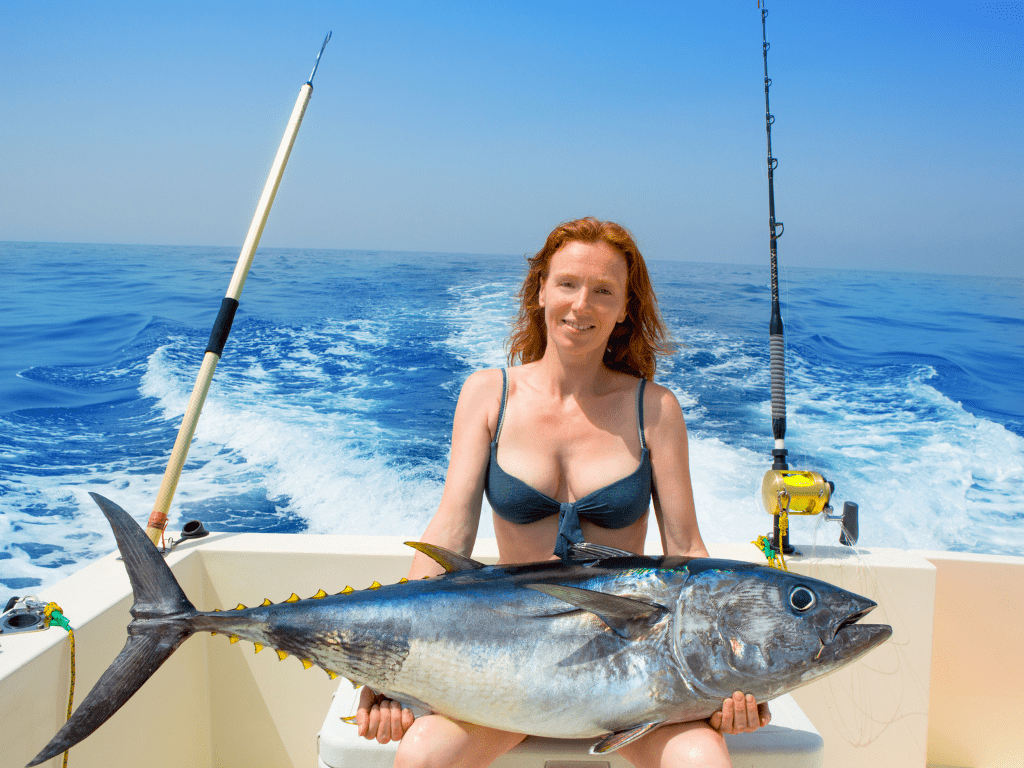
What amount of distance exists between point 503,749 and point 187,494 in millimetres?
4664

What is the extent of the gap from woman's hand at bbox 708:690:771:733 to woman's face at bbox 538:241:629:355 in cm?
94

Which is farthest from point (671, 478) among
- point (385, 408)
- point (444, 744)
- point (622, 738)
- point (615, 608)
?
point (385, 408)

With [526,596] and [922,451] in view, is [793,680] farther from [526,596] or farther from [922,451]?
[922,451]

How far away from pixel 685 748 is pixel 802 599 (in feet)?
1.18

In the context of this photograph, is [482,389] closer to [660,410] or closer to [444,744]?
[660,410]

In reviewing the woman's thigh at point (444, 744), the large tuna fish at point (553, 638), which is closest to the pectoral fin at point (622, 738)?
the large tuna fish at point (553, 638)

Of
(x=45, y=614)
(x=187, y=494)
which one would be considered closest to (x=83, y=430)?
(x=187, y=494)

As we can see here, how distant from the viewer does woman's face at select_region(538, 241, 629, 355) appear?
1.84 meters

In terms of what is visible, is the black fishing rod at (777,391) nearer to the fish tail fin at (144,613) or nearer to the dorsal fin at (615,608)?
the dorsal fin at (615,608)

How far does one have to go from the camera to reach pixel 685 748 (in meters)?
1.31

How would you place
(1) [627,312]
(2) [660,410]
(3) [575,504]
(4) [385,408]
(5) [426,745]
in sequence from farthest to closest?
(4) [385,408] → (1) [627,312] → (2) [660,410] → (3) [575,504] → (5) [426,745]

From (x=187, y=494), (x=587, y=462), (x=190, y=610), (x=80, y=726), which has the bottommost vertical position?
(x=187, y=494)

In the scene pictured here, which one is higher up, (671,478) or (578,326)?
(578,326)

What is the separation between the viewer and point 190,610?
4.58ft
